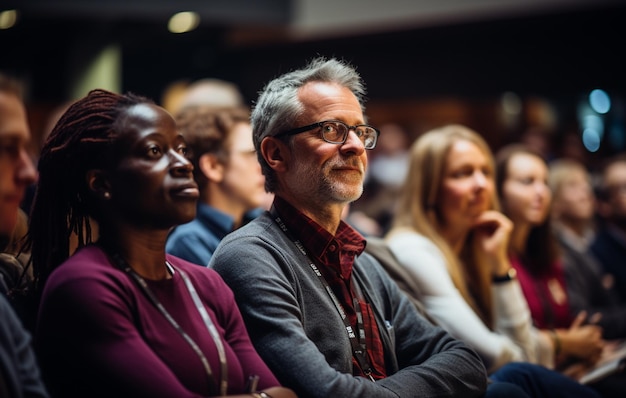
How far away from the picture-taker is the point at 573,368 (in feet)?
10.5

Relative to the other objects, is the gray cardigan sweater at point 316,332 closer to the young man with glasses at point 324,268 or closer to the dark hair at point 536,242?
the young man with glasses at point 324,268

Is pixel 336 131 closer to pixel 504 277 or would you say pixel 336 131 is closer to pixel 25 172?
pixel 25 172

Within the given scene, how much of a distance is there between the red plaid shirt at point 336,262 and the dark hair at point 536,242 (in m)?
1.82

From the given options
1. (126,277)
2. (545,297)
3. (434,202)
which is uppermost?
(434,202)

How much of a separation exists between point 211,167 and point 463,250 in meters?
1.16

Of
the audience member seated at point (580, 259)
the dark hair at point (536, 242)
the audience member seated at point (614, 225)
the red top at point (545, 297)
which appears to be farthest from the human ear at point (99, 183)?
the audience member seated at point (614, 225)

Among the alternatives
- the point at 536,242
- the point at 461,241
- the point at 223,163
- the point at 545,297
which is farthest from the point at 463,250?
the point at 223,163

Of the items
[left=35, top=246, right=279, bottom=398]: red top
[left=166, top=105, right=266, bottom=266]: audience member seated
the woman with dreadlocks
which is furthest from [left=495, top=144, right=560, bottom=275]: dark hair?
[left=35, top=246, right=279, bottom=398]: red top

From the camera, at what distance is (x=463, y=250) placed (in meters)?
3.18

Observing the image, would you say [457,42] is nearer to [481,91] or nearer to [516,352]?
[481,91]

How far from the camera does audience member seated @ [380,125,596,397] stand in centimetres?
271

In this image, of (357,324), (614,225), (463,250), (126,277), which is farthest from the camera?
(614,225)

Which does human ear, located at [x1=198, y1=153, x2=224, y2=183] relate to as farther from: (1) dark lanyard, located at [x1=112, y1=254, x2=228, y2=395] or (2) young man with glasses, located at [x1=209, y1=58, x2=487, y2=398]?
(1) dark lanyard, located at [x1=112, y1=254, x2=228, y2=395]

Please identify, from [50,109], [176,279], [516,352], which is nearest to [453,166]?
[516,352]
